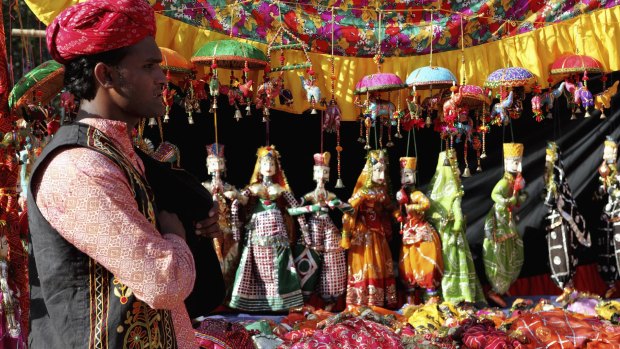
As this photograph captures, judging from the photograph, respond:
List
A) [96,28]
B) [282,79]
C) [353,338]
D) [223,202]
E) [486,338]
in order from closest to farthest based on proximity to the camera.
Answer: [96,28], [353,338], [486,338], [282,79], [223,202]

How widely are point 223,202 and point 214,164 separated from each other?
27 centimetres

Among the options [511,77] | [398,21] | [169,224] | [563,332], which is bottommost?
[563,332]

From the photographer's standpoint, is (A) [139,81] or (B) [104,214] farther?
(A) [139,81]

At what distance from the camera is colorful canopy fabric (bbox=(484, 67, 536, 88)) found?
511 centimetres

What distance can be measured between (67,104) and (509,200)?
133 inches

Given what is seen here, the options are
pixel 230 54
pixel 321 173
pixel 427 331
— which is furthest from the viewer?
pixel 321 173

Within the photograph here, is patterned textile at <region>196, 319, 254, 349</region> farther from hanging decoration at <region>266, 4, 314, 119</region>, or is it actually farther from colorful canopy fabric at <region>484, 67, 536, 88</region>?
colorful canopy fabric at <region>484, 67, 536, 88</region>

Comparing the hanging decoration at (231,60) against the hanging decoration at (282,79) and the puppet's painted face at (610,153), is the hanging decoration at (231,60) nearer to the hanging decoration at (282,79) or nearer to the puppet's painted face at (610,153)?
the hanging decoration at (282,79)

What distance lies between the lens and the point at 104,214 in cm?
123

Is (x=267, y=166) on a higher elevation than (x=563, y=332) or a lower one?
higher

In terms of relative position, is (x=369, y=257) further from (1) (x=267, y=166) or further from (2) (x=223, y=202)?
(2) (x=223, y=202)

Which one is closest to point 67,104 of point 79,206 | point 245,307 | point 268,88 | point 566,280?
point 268,88

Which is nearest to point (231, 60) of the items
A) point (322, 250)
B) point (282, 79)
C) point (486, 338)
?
point (282, 79)

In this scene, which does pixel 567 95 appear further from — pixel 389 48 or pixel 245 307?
pixel 245 307
